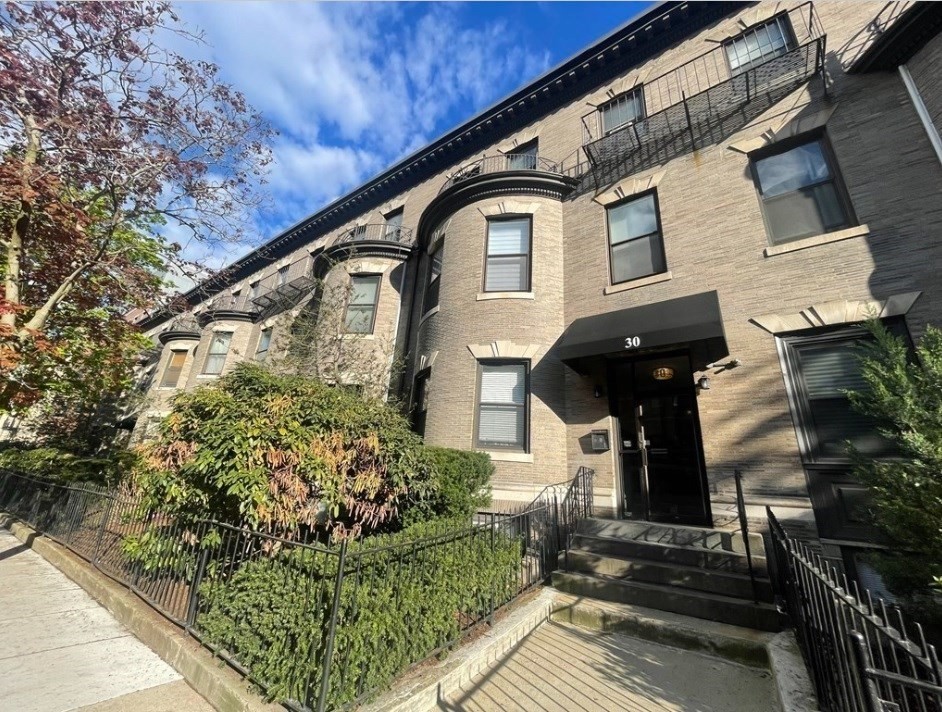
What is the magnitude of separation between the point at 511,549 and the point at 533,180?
8932 millimetres

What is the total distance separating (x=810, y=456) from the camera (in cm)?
620

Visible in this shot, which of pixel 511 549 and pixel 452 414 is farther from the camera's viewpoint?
pixel 452 414

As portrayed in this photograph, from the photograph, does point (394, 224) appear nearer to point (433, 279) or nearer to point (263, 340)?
point (433, 279)

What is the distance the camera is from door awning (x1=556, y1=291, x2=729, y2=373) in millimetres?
6766

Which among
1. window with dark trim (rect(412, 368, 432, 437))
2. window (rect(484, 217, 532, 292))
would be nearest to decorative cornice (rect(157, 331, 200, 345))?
window with dark trim (rect(412, 368, 432, 437))

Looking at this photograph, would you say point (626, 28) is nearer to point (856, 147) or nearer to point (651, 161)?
point (651, 161)

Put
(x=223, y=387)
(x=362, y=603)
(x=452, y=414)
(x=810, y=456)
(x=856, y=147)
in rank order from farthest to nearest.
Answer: (x=452, y=414), (x=856, y=147), (x=810, y=456), (x=223, y=387), (x=362, y=603)

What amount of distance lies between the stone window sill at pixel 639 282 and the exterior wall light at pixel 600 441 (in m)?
3.13

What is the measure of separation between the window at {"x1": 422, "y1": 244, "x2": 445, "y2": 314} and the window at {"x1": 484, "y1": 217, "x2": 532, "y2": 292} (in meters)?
1.56

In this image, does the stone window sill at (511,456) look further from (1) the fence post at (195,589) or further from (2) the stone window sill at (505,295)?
(1) the fence post at (195,589)

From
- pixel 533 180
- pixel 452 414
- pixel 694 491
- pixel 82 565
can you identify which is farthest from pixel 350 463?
pixel 533 180

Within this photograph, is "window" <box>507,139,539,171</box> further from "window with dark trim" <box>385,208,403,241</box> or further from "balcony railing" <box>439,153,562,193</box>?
"window with dark trim" <box>385,208,403,241</box>

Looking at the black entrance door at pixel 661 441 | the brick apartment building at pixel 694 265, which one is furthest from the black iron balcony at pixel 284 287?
the black entrance door at pixel 661 441

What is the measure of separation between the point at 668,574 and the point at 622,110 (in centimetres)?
1123
